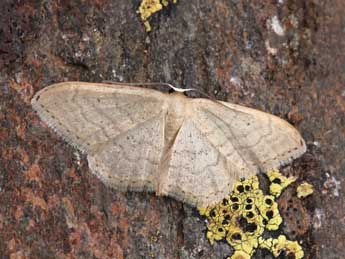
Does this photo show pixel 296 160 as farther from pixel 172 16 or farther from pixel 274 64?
pixel 172 16

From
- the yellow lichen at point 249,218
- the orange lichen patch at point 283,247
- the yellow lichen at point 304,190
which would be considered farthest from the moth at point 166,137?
the orange lichen patch at point 283,247

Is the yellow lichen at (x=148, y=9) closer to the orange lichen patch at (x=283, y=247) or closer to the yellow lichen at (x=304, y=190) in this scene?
the yellow lichen at (x=304, y=190)

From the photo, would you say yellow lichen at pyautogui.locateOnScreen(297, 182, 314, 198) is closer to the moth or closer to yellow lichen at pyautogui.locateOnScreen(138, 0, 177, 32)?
the moth

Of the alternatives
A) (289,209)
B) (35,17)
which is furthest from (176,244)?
(35,17)

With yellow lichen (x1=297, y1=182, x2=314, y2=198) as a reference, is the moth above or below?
above

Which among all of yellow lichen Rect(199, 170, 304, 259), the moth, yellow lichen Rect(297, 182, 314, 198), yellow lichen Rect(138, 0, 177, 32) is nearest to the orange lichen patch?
yellow lichen Rect(199, 170, 304, 259)

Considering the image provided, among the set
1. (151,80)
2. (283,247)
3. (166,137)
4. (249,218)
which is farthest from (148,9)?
(283,247)
